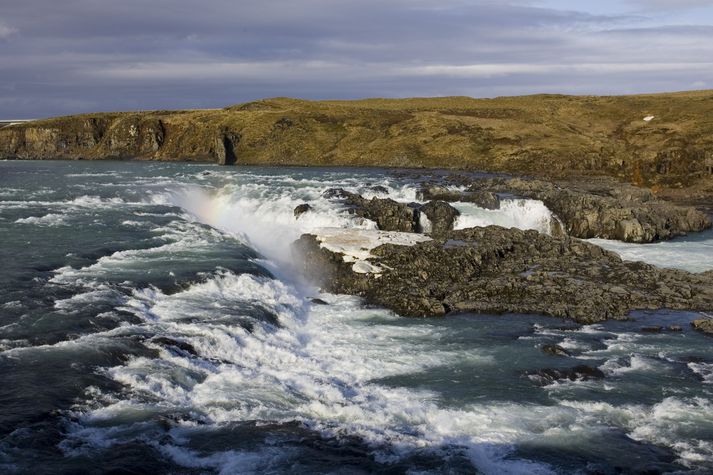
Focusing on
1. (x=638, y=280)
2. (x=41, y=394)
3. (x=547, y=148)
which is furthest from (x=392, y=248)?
(x=547, y=148)

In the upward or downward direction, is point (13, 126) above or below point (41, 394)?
above

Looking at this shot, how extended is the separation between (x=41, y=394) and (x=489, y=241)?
23.9 metres

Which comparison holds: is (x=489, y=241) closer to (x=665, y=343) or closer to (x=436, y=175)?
(x=665, y=343)

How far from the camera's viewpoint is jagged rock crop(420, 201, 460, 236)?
4303 cm

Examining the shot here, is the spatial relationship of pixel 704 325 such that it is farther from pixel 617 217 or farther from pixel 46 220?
pixel 46 220

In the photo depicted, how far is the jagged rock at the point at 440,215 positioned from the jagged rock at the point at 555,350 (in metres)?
20.0

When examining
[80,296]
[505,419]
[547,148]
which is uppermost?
[547,148]

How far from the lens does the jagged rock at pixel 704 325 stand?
25.0 metres

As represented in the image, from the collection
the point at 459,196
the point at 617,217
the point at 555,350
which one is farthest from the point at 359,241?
the point at 617,217

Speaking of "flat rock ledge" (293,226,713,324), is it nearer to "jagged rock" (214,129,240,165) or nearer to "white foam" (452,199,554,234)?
"white foam" (452,199,554,234)

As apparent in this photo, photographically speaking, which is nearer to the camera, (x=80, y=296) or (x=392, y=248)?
(x=80, y=296)

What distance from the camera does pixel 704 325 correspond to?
→ 2520 centimetres

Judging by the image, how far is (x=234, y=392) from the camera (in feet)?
60.0

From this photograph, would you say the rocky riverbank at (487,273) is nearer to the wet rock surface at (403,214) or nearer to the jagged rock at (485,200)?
the wet rock surface at (403,214)
